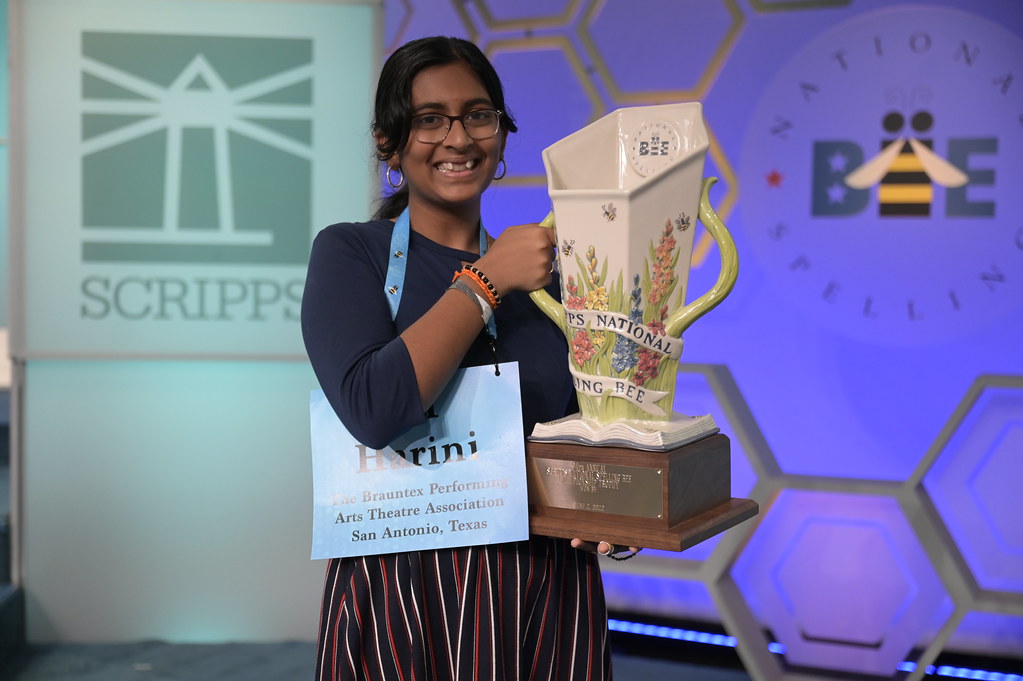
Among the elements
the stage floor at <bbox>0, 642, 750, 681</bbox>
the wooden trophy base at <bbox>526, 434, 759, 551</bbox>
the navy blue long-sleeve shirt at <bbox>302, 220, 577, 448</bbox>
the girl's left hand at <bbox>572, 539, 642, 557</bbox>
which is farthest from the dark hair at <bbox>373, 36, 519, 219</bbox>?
the stage floor at <bbox>0, 642, 750, 681</bbox>

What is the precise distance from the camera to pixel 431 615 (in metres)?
1.06

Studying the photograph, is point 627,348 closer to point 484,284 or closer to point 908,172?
point 484,284

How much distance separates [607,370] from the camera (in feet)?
→ 3.64

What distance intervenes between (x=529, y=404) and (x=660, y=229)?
0.86 feet

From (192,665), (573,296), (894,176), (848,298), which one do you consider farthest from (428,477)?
(192,665)

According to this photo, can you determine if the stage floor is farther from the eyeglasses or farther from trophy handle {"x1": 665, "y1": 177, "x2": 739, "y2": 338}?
the eyeglasses

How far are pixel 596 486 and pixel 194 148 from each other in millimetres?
2178

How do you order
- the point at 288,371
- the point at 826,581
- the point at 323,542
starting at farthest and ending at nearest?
the point at 288,371, the point at 826,581, the point at 323,542

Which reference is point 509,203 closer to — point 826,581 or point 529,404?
point 826,581

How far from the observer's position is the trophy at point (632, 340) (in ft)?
3.42

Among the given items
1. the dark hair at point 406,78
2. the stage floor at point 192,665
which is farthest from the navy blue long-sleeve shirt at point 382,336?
the stage floor at point 192,665

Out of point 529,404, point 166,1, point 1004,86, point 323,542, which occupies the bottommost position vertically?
point 323,542

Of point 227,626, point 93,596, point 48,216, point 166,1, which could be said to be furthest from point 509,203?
point 93,596

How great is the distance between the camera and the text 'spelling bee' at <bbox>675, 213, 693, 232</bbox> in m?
1.09
